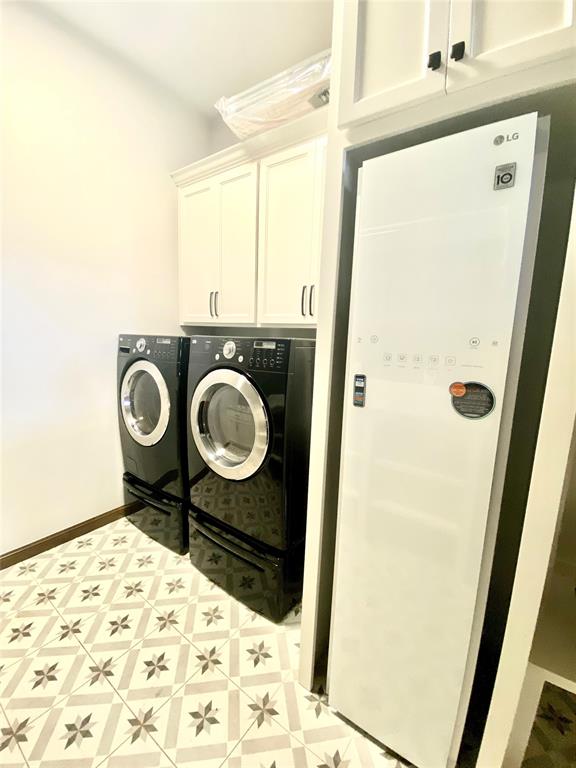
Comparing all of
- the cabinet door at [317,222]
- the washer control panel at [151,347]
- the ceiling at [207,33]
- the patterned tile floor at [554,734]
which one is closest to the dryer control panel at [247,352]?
the washer control panel at [151,347]

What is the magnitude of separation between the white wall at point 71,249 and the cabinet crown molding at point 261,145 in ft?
0.95

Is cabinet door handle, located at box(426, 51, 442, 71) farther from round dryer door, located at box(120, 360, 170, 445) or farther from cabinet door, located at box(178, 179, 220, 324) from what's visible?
round dryer door, located at box(120, 360, 170, 445)

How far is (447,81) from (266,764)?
1.88m

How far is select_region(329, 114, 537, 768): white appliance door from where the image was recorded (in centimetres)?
72

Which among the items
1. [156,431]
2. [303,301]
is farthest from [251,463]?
[303,301]

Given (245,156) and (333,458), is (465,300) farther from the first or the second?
(245,156)

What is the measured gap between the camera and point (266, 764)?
959 millimetres

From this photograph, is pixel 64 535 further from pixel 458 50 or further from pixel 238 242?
pixel 458 50

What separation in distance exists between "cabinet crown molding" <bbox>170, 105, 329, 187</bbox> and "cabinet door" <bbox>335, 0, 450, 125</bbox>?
2.03 ft

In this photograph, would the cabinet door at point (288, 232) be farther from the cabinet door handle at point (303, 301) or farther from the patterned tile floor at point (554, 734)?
the patterned tile floor at point (554, 734)

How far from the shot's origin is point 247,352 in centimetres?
136

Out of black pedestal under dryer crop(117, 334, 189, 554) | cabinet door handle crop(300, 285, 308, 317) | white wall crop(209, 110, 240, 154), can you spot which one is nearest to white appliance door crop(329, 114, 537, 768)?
cabinet door handle crop(300, 285, 308, 317)

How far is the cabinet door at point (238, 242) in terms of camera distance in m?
1.85

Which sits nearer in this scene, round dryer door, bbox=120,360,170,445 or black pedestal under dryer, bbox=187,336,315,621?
black pedestal under dryer, bbox=187,336,315,621
